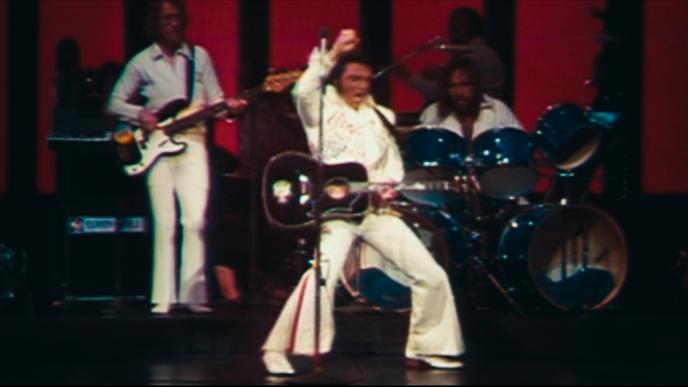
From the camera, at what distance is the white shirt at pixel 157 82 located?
14.4 m

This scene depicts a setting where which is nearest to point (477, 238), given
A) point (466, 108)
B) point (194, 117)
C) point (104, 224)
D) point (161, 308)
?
point (466, 108)

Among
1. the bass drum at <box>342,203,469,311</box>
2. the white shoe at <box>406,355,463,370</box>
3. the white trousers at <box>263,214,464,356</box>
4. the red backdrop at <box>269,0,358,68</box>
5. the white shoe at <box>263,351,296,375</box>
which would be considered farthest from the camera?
the red backdrop at <box>269,0,358,68</box>

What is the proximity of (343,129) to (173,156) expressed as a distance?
1.54m

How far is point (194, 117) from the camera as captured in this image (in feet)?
47.1

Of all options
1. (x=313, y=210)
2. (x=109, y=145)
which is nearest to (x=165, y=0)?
(x=109, y=145)

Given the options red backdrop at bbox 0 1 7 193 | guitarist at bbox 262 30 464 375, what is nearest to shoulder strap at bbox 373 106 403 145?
guitarist at bbox 262 30 464 375

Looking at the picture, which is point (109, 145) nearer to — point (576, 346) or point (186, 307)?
point (186, 307)

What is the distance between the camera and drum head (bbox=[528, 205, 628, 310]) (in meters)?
14.5

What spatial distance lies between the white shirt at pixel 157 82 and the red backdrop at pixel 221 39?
0.62 m

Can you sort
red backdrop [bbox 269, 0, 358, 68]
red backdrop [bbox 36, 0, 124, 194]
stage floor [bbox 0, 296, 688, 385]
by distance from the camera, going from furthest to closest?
red backdrop [bbox 269, 0, 358, 68], red backdrop [bbox 36, 0, 124, 194], stage floor [bbox 0, 296, 688, 385]

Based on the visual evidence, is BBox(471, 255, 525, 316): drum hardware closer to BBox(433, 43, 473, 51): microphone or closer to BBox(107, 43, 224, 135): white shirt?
BBox(433, 43, 473, 51): microphone

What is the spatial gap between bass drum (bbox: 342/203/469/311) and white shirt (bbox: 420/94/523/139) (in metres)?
0.64

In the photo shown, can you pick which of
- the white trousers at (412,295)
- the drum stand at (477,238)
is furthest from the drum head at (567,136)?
the white trousers at (412,295)

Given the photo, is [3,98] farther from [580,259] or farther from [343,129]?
[580,259]
